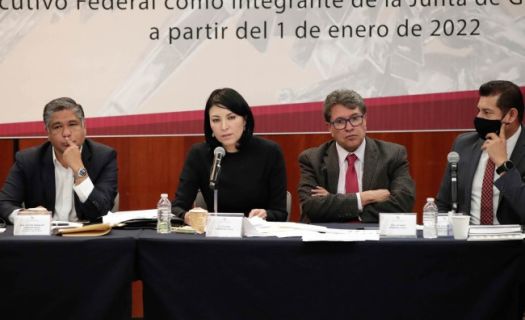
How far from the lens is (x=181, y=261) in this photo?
3.29 meters

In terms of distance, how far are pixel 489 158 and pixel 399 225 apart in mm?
1096

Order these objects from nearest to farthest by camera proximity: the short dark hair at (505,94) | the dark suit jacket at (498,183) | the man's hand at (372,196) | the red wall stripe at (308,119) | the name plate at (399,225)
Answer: the name plate at (399,225)
the dark suit jacket at (498,183)
the short dark hair at (505,94)
the man's hand at (372,196)
the red wall stripe at (308,119)

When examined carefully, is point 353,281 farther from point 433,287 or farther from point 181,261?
point 181,261

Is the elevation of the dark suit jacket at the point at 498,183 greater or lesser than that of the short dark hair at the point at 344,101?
lesser

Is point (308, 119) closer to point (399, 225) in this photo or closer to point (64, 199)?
point (64, 199)

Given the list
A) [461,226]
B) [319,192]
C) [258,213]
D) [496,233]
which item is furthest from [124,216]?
[496,233]

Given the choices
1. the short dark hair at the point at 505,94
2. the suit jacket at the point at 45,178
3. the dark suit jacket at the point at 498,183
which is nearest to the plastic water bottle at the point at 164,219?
the suit jacket at the point at 45,178

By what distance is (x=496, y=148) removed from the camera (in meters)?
3.91

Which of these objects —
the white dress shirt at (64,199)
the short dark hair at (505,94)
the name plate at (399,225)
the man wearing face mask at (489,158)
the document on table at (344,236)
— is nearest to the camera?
the document on table at (344,236)

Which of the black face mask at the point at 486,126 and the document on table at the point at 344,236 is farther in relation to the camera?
the black face mask at the point at 486,126

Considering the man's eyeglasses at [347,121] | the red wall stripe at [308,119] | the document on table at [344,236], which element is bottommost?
the document on table at [344,236]

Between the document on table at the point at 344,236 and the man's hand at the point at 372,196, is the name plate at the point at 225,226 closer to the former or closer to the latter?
the document on table at the point at 344,236

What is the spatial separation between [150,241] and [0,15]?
276cm

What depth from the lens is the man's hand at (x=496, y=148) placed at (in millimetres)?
3895
